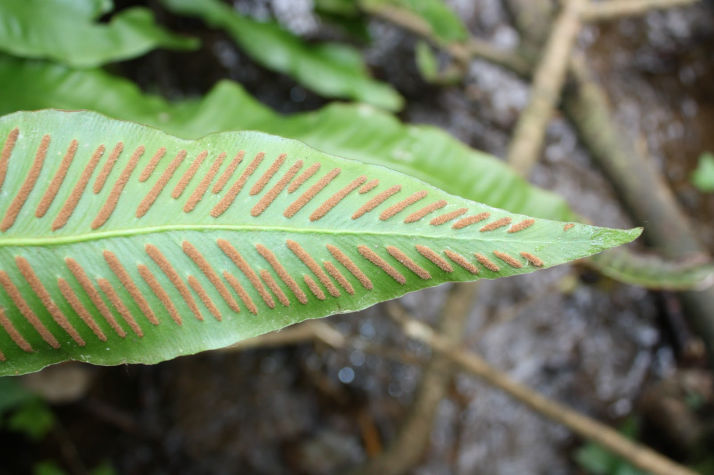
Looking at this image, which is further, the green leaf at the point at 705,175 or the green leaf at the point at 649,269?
the green leaf at the point at 705,175

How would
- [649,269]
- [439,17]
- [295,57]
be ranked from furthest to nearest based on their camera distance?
[295,57], [439,17], [649,269]

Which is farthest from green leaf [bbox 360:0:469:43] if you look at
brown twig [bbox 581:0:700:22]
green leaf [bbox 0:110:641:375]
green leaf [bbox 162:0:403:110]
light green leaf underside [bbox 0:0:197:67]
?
green leaf [bbox 0:110:641:375]

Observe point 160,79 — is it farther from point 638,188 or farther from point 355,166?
point 638,188

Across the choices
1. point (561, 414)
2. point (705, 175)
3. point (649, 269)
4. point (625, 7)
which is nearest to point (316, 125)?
point (649, 269)

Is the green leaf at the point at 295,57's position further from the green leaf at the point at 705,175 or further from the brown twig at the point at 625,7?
the green leaf at the point at 705,175

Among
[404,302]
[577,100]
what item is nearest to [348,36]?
[577,100]

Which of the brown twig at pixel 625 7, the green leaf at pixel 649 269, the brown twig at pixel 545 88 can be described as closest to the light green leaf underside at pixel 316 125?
the green leaf at pixel 649 269

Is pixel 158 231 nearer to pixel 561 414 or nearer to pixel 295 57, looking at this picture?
pixel 295 57

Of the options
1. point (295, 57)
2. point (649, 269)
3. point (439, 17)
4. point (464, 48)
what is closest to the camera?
point (649, 269)
